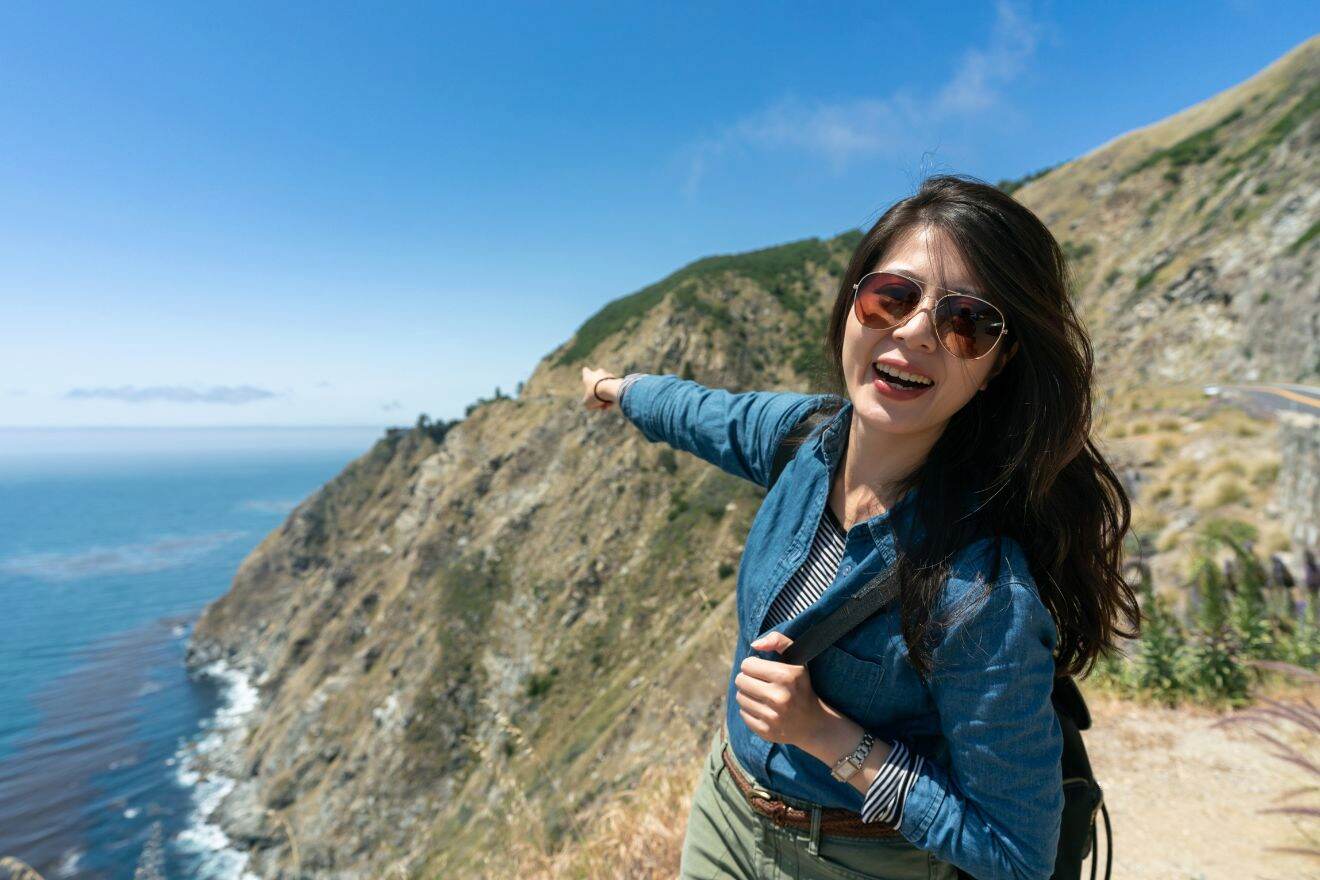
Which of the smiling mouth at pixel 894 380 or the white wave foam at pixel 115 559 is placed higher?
the smiling mouth at pixel 894 380

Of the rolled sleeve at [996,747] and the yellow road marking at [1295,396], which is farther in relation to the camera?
the yellow road marking at [1295,396]

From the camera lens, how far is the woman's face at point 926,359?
1498 mm

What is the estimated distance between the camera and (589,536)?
39.3 metres

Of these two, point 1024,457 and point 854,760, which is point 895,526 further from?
point 854,760

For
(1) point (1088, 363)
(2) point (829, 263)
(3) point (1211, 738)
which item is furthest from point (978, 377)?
(2) point (829, 263)

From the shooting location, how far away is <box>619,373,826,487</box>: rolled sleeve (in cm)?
206

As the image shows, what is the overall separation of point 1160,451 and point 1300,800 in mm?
12530

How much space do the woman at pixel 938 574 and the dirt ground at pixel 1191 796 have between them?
323cm

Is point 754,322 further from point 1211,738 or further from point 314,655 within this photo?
point 1211,738

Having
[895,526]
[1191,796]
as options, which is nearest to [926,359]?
[895,526]

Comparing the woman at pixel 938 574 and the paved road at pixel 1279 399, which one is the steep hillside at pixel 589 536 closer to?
the paved road at pixel 1279 399

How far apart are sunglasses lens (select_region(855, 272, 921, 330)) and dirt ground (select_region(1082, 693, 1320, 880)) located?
3.62m

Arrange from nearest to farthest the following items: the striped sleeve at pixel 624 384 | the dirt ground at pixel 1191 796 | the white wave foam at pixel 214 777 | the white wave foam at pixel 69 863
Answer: the striped sleeve at pixel 624 384, the dirt ground at pixel 1191 796, the white wave foam at pixel 69 863, the white wave foam at pixel 214 777

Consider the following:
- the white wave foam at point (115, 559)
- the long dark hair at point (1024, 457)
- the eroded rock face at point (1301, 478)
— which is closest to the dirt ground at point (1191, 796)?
the long dark hair at point (1024, 457)
